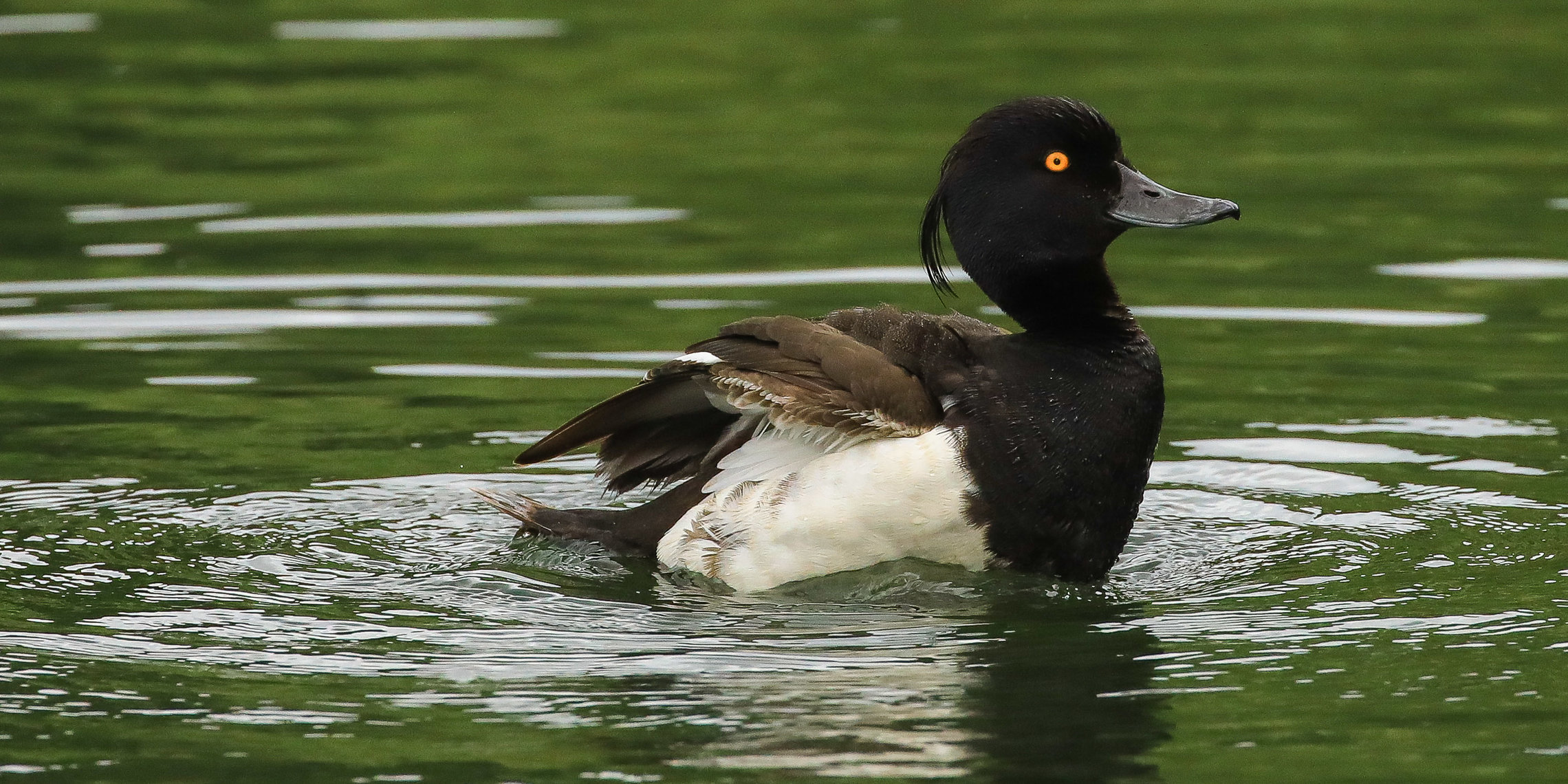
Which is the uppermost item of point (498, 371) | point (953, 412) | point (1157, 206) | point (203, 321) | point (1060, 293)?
point (1157, 206)

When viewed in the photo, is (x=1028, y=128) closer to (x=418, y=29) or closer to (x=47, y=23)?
(x=418, y=29)

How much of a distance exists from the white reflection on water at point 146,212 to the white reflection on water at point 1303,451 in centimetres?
610

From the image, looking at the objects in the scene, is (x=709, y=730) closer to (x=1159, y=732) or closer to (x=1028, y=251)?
(x=1159, y=732)

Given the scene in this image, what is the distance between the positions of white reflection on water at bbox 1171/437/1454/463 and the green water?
0.11 feet

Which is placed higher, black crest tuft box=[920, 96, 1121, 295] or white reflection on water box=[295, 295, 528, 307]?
black crest tuft box=[920, 96, 1121, 295]

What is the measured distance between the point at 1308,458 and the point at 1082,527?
6.25 feet

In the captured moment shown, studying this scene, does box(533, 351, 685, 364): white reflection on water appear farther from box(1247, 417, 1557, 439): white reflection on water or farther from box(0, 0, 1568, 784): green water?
box(1247, 417, 1557, 439): white reflection on water

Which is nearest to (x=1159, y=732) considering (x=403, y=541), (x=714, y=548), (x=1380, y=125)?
(x=714, y=548)

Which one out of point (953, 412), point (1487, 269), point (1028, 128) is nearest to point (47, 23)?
point (1487, 269)

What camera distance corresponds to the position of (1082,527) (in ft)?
21.7

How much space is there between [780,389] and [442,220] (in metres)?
6.17

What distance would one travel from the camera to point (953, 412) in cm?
662

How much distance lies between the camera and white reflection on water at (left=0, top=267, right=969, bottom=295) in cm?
1078

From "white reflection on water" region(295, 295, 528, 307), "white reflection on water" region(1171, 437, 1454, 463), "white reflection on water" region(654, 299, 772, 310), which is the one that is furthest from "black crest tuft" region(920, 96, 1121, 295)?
"white reflection on water" region(295, 295, 528, 307)
